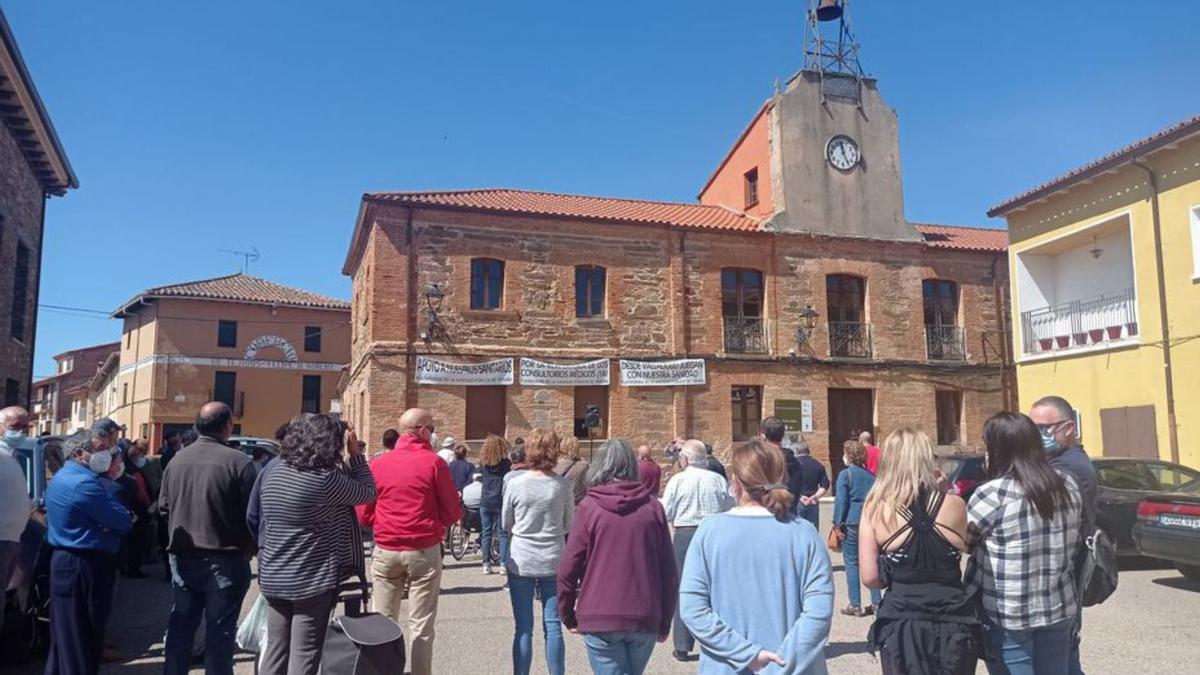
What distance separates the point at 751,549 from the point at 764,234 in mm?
18871

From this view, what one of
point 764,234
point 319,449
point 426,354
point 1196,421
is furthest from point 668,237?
point 319,449

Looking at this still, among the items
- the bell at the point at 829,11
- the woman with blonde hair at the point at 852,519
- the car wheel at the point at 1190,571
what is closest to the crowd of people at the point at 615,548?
the woman with blonde hair at the point at 852,519

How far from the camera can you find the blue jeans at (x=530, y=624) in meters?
4.70

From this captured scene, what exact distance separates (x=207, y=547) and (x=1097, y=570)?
14.7ft

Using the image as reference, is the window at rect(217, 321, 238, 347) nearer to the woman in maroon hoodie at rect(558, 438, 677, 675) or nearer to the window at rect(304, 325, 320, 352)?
the window at rect(304, 325, 320, 352)

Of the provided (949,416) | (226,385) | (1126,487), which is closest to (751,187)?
(949,416)

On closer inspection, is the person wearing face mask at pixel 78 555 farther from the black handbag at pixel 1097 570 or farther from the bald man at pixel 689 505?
the black handbag at pixel 1097 570

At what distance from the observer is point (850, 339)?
21.5m

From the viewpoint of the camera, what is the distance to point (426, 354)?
18.3 metres

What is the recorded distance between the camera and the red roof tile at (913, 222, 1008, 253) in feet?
74.3

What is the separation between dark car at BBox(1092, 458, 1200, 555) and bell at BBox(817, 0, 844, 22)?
1590cm

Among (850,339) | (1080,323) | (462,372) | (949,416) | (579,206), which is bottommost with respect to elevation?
(949,416)

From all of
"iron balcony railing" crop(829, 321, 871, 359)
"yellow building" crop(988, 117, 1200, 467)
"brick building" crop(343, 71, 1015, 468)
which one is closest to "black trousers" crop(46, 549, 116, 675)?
"brick building" crop(343, 71, 1015, 468)

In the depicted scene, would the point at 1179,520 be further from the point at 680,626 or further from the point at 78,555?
the point at 78,555
